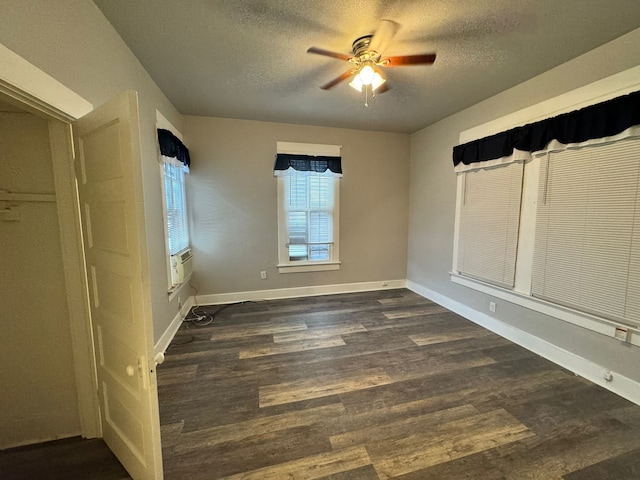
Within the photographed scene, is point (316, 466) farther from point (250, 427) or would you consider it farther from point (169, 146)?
point (169, 146)

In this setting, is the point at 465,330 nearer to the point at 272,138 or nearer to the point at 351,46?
the point at 351,46

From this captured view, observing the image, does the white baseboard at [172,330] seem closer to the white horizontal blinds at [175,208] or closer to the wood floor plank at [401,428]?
the white horizontal blinds at [175,208]

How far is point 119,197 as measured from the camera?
109 centimetres

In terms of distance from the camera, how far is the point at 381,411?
1.77m

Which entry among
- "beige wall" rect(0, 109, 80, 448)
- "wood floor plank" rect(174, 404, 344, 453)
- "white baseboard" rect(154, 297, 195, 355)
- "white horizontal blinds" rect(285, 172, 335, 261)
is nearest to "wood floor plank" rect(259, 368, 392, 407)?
"wood floor plank" rect(174, 404, 344, 453)

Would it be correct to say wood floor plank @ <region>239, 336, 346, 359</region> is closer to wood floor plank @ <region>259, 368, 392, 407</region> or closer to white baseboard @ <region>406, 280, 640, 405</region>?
wood floor plank @ <region>259, 368, 392, 407</region>

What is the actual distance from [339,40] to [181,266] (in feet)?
9.00

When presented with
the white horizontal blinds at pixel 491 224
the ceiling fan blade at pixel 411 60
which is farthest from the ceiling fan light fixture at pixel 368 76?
the white horizontal blinds at pixel 491 224

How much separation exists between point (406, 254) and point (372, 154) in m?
1.81

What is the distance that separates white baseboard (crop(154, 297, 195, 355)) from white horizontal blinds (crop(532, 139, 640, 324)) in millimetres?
3563

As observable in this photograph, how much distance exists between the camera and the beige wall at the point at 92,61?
108 cm

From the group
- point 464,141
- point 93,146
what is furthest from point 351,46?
point 464,141

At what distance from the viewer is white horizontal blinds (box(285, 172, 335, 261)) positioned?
12.8 ft

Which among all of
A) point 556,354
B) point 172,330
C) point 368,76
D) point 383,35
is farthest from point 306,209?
point 556,354
